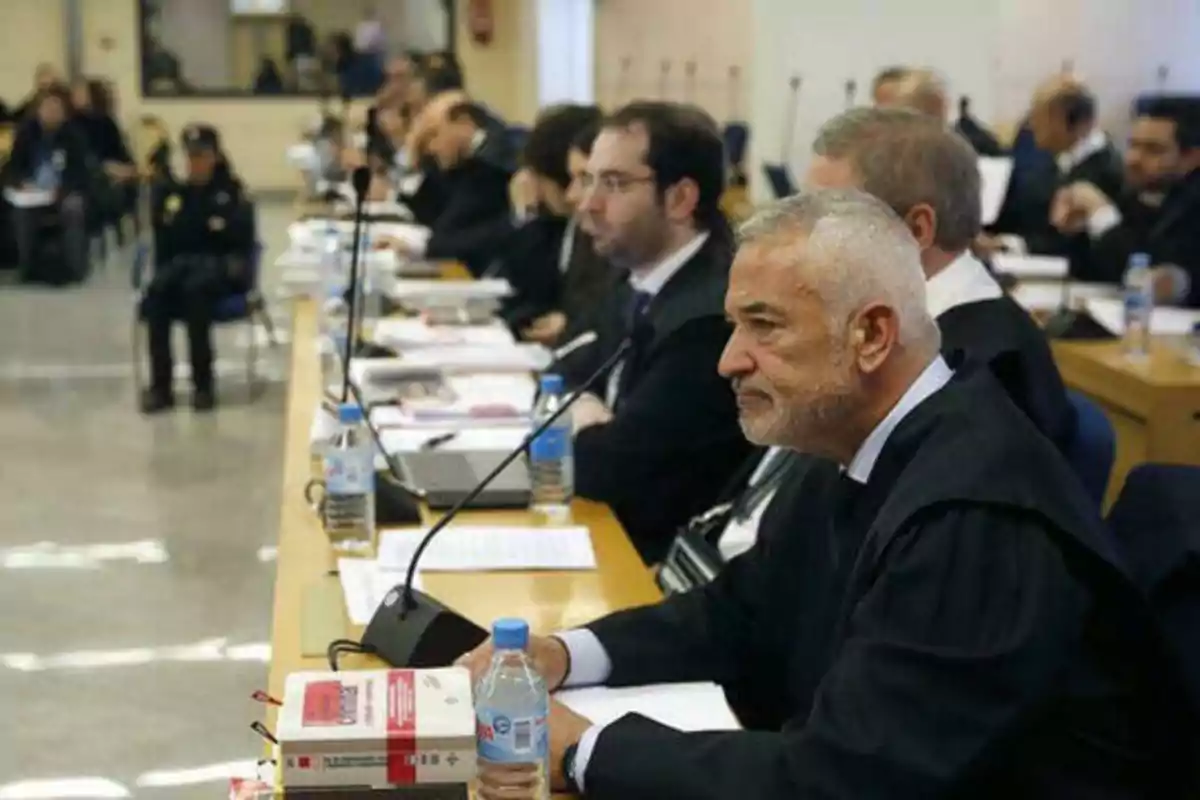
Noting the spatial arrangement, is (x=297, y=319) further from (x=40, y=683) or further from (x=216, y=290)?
(x=216, y=290)

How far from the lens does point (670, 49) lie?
13.4m

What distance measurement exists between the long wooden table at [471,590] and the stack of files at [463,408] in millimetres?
429

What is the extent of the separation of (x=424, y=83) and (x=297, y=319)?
14.3 ft

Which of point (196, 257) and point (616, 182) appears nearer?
point (616, 182)

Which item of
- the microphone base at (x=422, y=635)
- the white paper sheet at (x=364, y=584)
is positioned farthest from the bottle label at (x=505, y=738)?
the white paper sheet at (x=364, y=584)

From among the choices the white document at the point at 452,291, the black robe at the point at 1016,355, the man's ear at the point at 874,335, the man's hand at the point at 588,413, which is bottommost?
the man's hand at the point at 588,413

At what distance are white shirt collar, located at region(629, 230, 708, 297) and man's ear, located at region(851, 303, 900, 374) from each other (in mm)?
1649

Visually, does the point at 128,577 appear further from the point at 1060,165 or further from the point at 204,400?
the point at 1060,165

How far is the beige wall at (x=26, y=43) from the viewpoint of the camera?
14430 mm

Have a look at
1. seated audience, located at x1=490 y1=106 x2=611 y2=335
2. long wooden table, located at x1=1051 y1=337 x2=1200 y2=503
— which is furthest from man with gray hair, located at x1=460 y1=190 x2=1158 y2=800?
seated audience, located at x1=490 y1=106 x2=611 y2=335

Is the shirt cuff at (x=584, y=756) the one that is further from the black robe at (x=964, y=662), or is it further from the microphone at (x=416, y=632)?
the microphone at (x=416, y=632)

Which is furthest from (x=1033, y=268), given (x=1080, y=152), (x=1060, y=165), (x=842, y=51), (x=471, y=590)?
(x=471, y=590)

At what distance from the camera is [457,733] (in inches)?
59.2

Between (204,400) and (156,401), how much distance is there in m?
0.18
